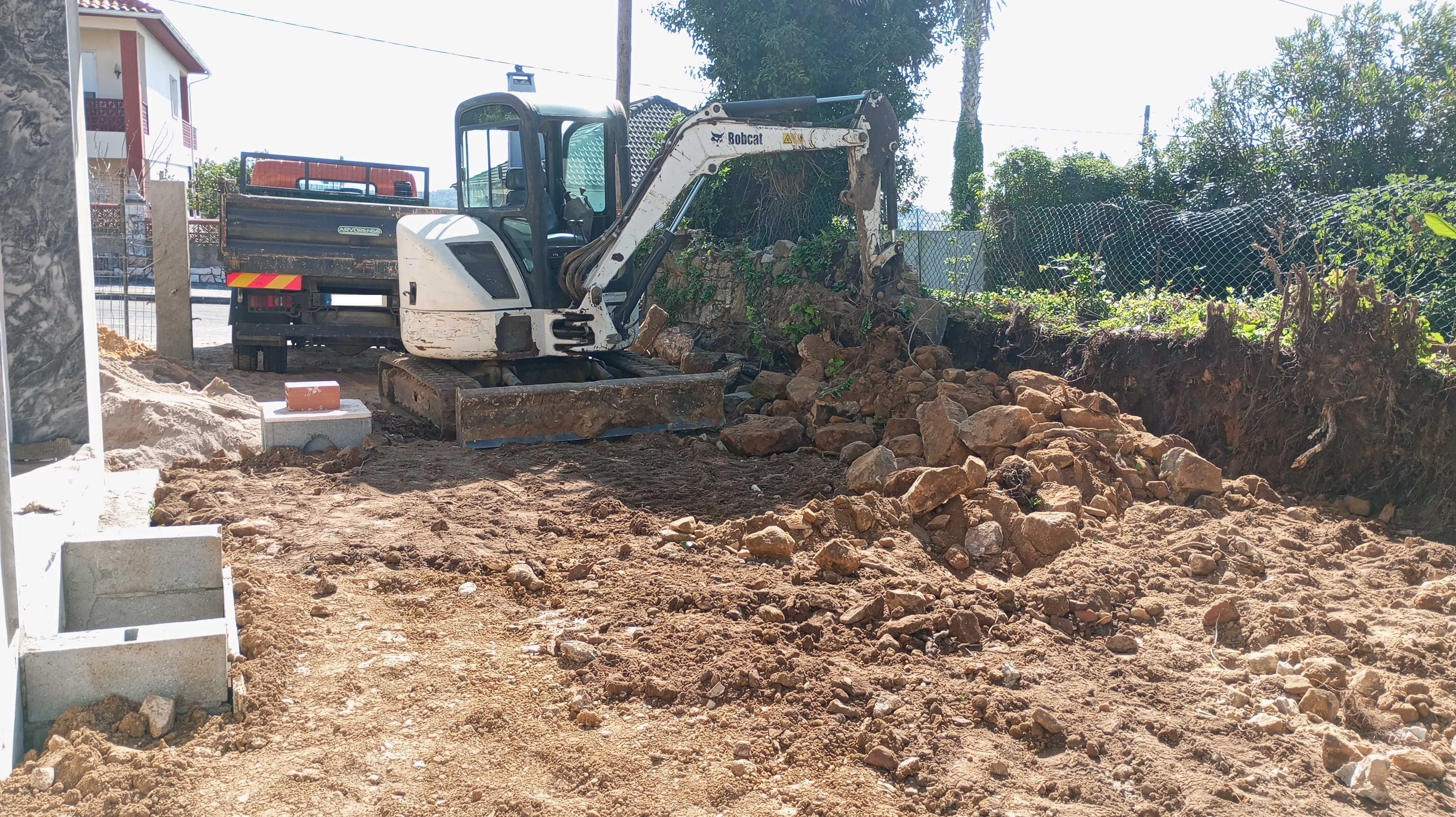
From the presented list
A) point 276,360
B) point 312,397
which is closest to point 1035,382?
point 312,397

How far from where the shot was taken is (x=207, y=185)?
26.1m

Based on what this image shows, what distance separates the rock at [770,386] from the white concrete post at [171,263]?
6933 millimetres

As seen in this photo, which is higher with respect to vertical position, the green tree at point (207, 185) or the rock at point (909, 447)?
the green tree at point (207, 185)

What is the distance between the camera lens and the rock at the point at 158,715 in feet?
11.6

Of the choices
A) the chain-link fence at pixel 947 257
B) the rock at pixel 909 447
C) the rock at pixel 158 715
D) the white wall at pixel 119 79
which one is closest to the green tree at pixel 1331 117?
the chain-link fence at pixel 947 257

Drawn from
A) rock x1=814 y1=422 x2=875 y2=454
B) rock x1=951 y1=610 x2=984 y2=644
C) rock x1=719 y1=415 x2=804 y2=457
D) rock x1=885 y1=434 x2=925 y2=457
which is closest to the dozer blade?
rock x1=719 y1=415 x2=804 y2=457

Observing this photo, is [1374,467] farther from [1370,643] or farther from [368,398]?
[368,398]

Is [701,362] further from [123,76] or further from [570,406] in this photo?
[123,76]

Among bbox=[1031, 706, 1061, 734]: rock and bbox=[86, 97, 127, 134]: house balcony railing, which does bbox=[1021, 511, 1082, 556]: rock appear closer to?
bbox=[1031, 706, 1061, 734]: rock

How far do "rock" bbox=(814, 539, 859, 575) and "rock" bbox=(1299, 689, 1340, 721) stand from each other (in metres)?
1.98

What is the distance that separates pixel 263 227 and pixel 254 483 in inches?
221

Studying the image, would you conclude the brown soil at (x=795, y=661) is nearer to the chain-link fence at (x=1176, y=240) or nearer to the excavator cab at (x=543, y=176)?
the excavator cab at (x=543, y=176)

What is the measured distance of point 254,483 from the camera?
6.96m

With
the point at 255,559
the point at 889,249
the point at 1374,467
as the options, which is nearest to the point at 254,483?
the point at 255,559
